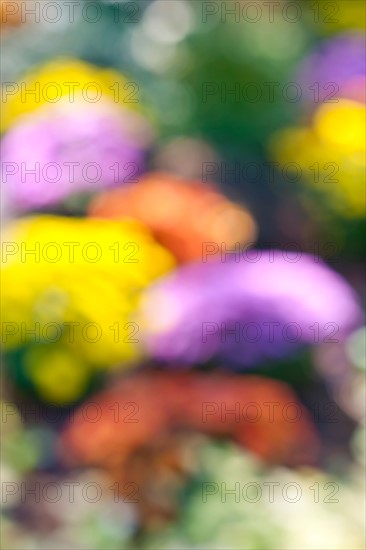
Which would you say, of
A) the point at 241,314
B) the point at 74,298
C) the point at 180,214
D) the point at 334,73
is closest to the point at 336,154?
the point at 334,73

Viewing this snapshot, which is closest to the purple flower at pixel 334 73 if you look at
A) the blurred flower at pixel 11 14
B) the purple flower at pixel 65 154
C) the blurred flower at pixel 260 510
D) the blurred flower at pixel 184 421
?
the purple flower at pixel 65 154

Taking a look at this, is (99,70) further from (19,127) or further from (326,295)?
(326,295)

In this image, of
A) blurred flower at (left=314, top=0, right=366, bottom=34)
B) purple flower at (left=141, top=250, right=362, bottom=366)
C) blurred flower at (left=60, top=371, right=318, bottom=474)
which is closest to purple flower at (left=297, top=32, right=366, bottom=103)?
blurred flower at (left=314, top=0, right=366, bottom=34)

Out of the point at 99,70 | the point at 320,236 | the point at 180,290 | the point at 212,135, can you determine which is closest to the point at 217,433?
the point at 180,290

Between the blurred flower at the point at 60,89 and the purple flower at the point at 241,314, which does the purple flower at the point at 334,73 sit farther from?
the purple flower at the point at 241,314

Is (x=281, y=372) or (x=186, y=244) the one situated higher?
(x=186, y=244)

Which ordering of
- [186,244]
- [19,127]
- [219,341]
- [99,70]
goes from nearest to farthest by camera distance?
[219,341] → [186,244] → [19,127] → [99,70]

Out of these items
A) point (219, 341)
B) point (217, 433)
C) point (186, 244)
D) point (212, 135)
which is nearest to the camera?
point (217, 433)
